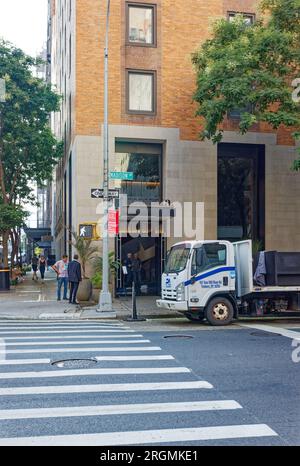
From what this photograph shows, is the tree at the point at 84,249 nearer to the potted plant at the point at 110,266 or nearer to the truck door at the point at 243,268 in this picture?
the potted plant at the point at 110,266

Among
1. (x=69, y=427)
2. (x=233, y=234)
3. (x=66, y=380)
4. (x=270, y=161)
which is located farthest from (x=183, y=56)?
(x=69, y=427)

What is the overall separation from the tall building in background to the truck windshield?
23.3ft

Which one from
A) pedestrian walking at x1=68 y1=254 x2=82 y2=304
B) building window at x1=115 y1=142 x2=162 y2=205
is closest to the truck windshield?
pedestrian walking at x1=68 y1=254 x2=82 y2=304

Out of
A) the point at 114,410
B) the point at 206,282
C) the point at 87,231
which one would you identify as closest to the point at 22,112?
the point at 87,231

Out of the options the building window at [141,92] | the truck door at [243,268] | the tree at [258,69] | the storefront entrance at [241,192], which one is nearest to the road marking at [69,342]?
the truck door at [243,268]

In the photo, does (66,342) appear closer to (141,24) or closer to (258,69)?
(258,69)

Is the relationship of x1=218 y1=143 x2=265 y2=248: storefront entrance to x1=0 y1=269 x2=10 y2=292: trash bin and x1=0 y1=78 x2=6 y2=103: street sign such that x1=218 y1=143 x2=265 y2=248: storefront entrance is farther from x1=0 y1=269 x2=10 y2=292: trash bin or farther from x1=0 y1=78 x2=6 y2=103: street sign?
x1=0 y1=78 x2=6 y2=103: street sign

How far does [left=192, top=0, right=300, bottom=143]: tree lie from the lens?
1672cm

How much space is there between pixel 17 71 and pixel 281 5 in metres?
15.6

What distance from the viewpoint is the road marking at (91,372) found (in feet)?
27.2

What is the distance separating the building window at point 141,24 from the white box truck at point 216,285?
1172 cm

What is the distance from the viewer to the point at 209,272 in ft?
47.2

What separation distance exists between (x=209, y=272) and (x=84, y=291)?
24.4 ft
